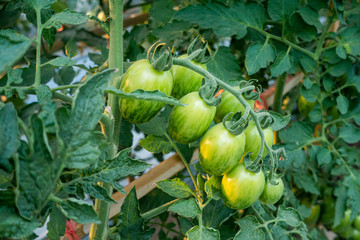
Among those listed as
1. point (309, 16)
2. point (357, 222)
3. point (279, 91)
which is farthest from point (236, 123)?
point (357, 222)

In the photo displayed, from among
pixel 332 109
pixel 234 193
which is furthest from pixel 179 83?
pixel 332 109

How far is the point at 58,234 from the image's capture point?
19.2 inches

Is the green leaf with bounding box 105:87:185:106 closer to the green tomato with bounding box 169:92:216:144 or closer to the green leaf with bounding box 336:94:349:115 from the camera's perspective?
the green tomato with bounding box 169:92:216:144

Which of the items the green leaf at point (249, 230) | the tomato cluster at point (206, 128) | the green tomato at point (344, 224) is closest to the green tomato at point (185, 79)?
the tomato cluster at point (206, 128)

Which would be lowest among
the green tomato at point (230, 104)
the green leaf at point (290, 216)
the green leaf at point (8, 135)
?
the green leaf at point (290, 216)

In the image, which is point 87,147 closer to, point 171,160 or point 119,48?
point 119,48

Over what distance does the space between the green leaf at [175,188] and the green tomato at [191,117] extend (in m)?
0.09

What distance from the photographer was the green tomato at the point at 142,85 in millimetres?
418

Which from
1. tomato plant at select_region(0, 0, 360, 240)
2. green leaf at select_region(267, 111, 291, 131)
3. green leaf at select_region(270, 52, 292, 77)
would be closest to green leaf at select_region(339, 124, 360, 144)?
tomato plant at select_region(0, 0, 360, 240)

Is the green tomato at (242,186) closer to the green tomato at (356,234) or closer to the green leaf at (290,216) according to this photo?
the green leaf at (290,216)

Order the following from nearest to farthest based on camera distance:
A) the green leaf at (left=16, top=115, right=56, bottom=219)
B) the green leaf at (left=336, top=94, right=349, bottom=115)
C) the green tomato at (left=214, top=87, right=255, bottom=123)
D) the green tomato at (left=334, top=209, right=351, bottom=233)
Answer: the green leaf at (left=16, top=115, right=56, bottom=219)
the green tomato at (left=214, top=87, right=255, bottom=123)
the green leaf at (left=336, top=94, right=349, bottom=115)
the green tomato at (left=334, top=209, right=351, bottom=233)

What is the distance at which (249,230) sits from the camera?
1.78 feet

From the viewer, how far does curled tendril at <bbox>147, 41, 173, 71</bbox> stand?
41 centimetres

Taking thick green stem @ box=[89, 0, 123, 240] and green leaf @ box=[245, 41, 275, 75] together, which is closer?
thick green stem @ box=[89, 0, 123, 240]
